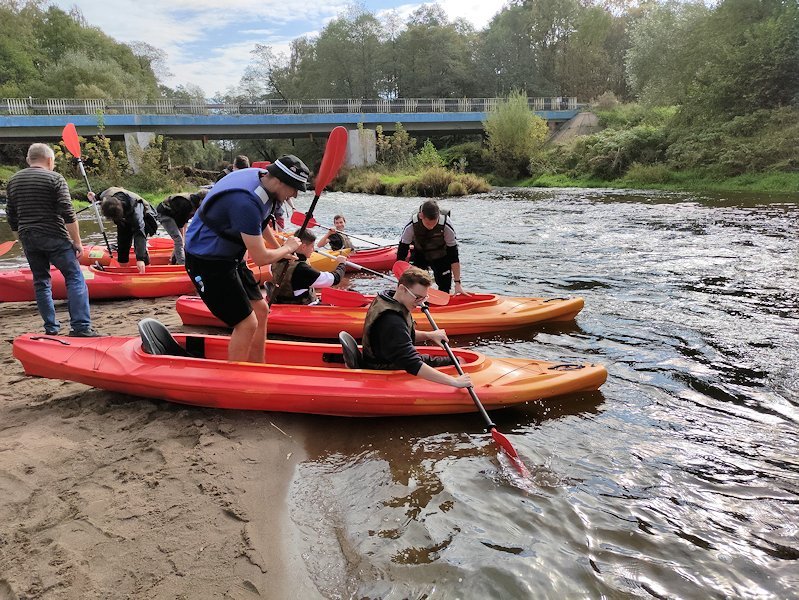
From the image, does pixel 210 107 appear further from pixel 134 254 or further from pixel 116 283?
pixel 116 283

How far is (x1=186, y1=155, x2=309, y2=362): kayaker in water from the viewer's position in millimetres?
3338

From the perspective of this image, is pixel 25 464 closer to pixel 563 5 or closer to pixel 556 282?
pixel 556 282

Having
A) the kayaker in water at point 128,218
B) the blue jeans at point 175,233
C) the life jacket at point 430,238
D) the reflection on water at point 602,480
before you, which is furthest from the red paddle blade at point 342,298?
the blue jeans at point 175,233

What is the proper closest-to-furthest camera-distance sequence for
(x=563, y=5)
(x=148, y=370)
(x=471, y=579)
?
1. (x=471, y=579)
2. (x=148, y=370)
3. (x=563, y=5)

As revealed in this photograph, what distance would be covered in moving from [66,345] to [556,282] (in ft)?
21.6

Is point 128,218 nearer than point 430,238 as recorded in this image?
No

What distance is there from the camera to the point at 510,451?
3340 mm

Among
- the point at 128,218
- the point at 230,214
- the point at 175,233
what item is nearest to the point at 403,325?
the point at 230,214

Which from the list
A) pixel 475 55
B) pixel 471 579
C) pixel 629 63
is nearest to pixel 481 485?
pixel 471 579

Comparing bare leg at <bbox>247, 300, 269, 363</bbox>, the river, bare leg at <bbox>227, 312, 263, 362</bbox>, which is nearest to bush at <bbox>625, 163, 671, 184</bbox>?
the river

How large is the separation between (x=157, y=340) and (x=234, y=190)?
1602 millimetres

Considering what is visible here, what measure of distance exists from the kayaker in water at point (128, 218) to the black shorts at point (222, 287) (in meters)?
3.61

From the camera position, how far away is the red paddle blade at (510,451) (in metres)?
3.22

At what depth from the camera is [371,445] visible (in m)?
3.57
